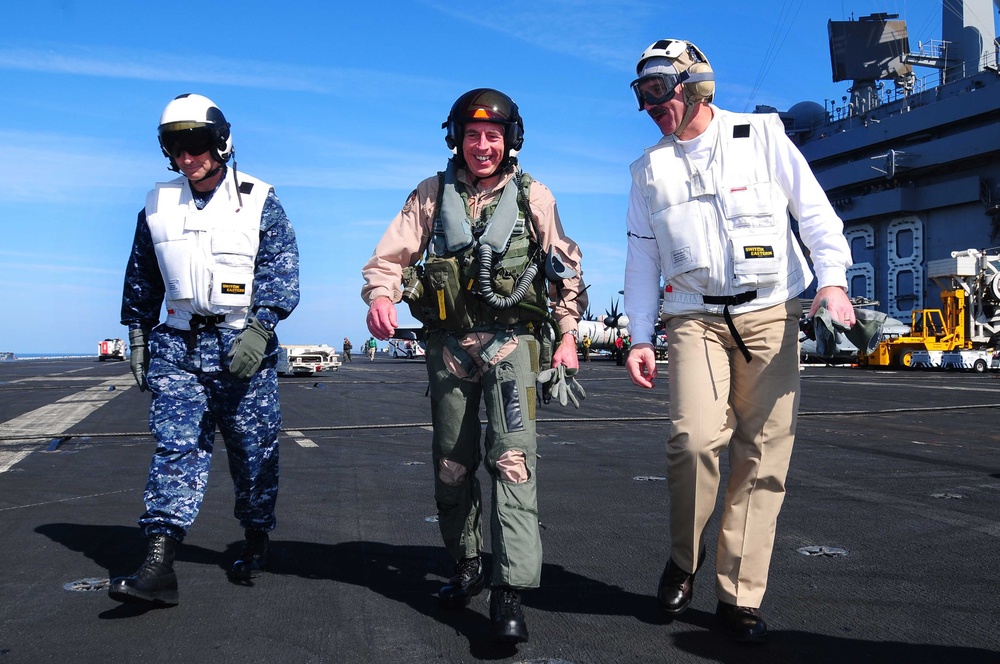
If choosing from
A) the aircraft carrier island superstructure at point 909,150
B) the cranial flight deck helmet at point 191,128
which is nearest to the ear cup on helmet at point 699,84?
the cranial flight deck helmet at point 191,128

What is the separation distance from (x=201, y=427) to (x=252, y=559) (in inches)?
26.5

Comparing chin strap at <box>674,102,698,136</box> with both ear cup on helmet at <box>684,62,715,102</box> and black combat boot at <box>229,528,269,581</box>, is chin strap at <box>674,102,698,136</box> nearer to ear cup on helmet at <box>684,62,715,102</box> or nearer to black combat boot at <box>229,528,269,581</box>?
ear cup on helmet at <box>684,62,715,102</box>

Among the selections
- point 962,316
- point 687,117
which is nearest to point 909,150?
point 962,316

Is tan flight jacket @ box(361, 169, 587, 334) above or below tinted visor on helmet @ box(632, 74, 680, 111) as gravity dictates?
below

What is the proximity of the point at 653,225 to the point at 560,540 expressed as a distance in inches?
78.9

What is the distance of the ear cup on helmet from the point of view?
3.43m

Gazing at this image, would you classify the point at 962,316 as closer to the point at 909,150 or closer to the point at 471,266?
the point at 909,150

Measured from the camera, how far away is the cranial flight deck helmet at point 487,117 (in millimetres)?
3613

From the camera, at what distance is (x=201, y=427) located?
4.01m

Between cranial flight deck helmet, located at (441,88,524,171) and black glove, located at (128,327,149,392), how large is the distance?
1.79 m

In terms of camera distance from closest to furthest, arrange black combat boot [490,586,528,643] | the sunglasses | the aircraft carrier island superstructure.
A: black combat boot [490,586,528,643], the sunglasses, the aircraft carrier island superstructure

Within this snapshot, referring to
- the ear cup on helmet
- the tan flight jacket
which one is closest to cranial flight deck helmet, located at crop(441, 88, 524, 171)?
the tan flight jacket

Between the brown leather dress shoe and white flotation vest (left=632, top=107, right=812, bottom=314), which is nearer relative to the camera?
the brown leather dress shoe

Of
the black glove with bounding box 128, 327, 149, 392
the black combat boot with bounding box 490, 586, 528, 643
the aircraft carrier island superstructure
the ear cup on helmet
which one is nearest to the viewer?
the black combat boot with bounding box 490, 586, 528, 643
